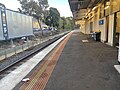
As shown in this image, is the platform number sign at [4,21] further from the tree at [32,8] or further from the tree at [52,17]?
the tree at [52,17]

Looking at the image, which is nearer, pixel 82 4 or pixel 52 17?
pixel 82 4

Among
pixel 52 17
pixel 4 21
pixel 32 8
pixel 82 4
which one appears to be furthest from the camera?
pixel 52 17

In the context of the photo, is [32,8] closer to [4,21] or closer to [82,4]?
[82,4]

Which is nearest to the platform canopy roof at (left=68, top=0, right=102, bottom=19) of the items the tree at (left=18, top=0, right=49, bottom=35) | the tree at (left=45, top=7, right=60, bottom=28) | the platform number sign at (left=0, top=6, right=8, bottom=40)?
the tree at (left=18, top=0, right=49, bottom=35)

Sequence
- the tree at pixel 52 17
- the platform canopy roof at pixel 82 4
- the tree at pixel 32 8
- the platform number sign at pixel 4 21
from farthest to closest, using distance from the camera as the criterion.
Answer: the tree at pixel 52 17 → the tree at pixel 32 8 → the platform canopy roof at pixel 82 4 → the platform number sign at pixel 4 21

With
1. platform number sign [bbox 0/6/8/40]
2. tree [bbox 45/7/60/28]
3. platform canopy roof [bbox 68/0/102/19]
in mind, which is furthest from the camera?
tree [bbox 45/7/60/28]

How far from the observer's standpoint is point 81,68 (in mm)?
7277

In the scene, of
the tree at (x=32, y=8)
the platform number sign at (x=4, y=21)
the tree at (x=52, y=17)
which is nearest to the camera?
the platform number sign at (x=4, y=21)

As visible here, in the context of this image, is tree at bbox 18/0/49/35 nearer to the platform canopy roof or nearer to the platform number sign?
the platform canopy roof

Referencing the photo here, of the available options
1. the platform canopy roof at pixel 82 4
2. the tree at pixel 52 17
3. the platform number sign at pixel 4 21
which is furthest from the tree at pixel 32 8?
the tree at pixel 52 17

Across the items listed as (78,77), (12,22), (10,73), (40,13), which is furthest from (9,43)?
(40,13)

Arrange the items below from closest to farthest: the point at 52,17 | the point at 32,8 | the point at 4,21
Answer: the point at 4,21 → the point at 32,8 → the point at 52,17

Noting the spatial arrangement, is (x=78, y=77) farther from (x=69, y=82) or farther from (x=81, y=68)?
(x=81, y=68)

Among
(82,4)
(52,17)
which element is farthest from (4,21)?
(52,17)
